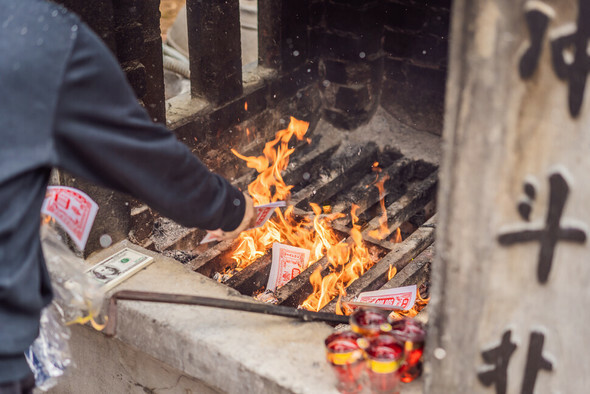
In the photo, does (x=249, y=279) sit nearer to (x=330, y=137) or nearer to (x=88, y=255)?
(x=88, y=255)

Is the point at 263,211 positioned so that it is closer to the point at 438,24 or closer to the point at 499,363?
the point at 499,363

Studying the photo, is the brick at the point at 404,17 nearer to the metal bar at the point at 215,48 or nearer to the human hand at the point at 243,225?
the metal bar at the point at 215,48

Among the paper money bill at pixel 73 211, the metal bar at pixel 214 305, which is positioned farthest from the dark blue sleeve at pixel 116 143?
the paper money bill at pixel 73 211

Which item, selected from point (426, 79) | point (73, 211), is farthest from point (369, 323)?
point (426, 79)

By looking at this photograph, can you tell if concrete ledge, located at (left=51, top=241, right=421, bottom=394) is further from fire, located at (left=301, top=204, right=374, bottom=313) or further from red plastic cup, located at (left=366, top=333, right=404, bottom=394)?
fire, located at (left=301, top=204, right=374, bottom=313)

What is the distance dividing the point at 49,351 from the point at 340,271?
1378 mm

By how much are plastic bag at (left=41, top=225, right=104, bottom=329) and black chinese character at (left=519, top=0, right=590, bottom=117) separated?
1.65 m

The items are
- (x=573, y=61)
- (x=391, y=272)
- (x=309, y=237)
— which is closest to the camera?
(x=573, y=61)

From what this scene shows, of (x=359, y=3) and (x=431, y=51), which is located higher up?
(x=359, y=3)

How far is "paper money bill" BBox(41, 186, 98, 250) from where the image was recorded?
90.0 inches

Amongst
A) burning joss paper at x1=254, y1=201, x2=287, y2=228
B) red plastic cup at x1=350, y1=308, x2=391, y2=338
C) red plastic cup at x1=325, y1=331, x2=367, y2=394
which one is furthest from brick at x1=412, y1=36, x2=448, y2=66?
red plastic cup at x1=325, y1=331, x2=367, y2=394

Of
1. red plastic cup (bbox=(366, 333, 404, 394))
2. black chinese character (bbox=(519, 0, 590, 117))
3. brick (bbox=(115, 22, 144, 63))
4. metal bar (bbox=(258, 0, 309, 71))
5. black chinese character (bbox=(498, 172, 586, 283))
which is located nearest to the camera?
black chinese character (bbox=(519, 0, 590, 117))

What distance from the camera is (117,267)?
2.69m

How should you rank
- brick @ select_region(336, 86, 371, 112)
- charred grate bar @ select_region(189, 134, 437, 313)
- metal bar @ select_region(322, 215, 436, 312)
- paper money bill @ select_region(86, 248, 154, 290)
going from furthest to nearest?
brick @ select_region(336, 86, 371, 112)
charred grate bar @ select_region(189, 134, 437, 313)
metal bar @ select_region(322, 215, 436, 312)
paper money bill @ select_region(86, 248, 154, 290)
